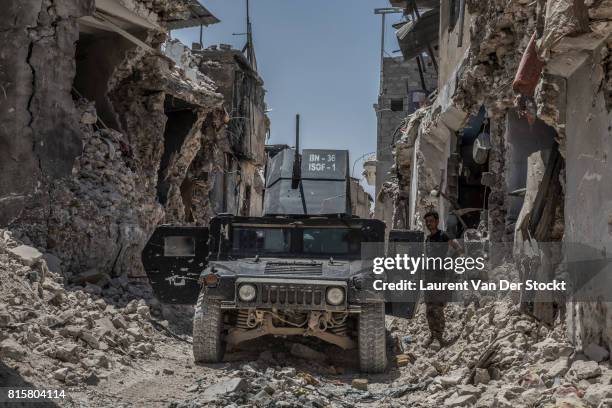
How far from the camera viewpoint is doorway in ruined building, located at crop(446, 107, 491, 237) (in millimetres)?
10914

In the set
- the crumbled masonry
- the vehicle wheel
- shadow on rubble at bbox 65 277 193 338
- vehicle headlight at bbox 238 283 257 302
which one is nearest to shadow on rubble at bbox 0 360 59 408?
the crumbled masonry

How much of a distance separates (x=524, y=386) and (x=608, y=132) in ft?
5.81

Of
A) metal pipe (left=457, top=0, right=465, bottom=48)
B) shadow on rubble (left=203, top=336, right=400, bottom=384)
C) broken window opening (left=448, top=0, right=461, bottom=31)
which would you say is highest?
broken window opening (left=448, top=0, right=461, bottom=31)

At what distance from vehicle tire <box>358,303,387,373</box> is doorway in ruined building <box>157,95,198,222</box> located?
859 cm

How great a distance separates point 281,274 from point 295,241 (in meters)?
0.79

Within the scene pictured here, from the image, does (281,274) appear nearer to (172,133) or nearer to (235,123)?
(172,133)

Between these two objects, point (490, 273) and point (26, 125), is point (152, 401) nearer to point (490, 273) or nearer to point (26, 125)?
point (490, 273)

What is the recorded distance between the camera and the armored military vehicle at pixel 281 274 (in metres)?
6.45

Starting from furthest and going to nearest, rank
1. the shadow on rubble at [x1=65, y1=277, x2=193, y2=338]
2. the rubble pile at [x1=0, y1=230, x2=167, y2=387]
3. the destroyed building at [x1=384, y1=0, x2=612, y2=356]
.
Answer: the shadow on rubble at [x1=65, y1=277, x2=193, y2=338]
the rubble pile at [x1=0, y1=230, x2=167, y2=387]
the destroyed building at [x1=384, y1=0, x2=612, y2=356]

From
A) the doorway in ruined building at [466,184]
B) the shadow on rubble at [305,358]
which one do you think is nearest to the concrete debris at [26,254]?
the shadow on rubble at [305,358]

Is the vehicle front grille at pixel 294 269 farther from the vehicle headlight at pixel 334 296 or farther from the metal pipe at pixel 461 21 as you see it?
the metal pipe at pixel 461 21

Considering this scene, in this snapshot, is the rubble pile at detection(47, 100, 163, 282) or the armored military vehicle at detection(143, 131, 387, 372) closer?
the armored military vehicle at detection(143, 131, 387, 372)

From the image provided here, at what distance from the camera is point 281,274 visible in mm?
6750

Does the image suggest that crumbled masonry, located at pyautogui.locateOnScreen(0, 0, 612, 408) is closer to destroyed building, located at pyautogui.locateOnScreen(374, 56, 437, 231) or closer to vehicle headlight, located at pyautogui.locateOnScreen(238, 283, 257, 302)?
vehicle headlight, located at pyautogui.locateOnScreen(238, 283, 257, 302)
